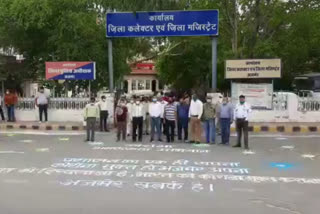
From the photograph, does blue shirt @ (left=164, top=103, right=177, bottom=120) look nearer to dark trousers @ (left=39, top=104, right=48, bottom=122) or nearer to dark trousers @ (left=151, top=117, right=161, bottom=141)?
dark trousers @ (left=151, top=117, right=161, bottom=141)

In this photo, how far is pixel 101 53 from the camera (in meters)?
26.0

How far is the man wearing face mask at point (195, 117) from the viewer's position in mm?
16359

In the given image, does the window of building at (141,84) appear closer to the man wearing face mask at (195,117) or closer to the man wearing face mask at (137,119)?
the man wearing face mask at (137,119)

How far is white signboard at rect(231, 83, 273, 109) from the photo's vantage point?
22047mm

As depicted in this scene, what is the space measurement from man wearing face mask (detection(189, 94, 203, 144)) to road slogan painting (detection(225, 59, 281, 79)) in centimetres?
623

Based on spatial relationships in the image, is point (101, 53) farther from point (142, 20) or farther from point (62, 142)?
point (62, 142)

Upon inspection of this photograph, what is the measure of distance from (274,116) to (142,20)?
722cm

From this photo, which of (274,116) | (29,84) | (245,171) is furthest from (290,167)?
(29,84)

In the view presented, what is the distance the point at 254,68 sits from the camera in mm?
22078

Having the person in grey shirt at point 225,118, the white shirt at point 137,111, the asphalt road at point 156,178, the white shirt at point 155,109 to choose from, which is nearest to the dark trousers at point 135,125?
the white shirt at point 137,111

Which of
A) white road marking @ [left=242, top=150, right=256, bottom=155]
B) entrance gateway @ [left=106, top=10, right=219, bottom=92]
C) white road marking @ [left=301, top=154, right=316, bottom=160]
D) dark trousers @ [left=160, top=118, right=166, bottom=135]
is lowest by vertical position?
white road marking @ [left=301, top=154, right=316, bottom=160]

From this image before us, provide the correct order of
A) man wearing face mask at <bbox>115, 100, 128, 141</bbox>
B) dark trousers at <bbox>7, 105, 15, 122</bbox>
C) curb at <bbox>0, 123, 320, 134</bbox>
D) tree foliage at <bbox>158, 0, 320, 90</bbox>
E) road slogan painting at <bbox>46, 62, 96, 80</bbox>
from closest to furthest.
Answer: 1. man wearing face mask at <bbox>115, 100, 128, 141</bbox>
2. curb at <bbox>0, 123, 320, 134</bbox>
3. road slogan painting at <bbox>46, 62, 96, 80</bbox>
4. dark trousers at <bbox>7, 105, 15, 122</bbox>
5. tree foliage at <bbox>158, 0, 320, 90</bbox>

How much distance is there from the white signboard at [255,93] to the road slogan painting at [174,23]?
103 inches

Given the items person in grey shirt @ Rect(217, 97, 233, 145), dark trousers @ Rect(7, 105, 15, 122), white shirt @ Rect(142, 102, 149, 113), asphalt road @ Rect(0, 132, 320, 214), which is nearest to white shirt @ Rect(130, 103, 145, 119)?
white shirt @ Rect(142, 102, 149, 113)
